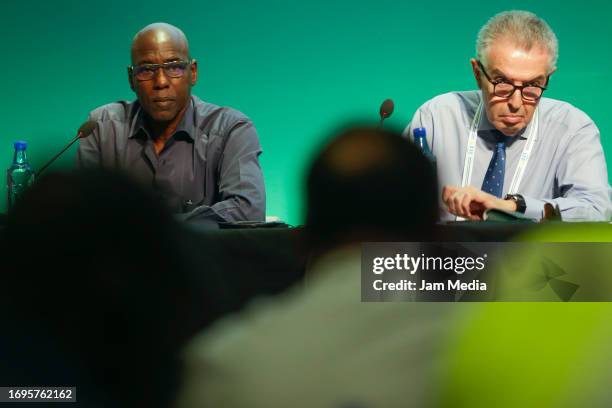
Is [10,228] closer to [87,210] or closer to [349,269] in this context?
[87,210]

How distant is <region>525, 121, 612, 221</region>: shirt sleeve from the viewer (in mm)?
2100

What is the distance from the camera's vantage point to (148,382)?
2.22 feet

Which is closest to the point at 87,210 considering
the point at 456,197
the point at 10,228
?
the point at 10,228

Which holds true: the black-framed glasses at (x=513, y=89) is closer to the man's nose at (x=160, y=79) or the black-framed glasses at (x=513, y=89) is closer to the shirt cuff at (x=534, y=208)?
the shirt cuff at (x=534, y=208)

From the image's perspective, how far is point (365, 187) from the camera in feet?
3.18

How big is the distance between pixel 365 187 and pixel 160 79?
5.60 feet

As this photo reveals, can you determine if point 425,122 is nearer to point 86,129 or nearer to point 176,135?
point 176,135

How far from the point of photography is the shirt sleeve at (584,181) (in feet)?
6.89

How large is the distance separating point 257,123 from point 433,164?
277 cm

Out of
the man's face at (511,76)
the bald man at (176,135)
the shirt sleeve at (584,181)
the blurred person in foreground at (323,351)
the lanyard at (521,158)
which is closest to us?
the blurred person in foreground at (323,351)

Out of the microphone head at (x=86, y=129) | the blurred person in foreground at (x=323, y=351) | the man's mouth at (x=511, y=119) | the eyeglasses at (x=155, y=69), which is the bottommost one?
the blurred person in foreground at (x=323, y=351)

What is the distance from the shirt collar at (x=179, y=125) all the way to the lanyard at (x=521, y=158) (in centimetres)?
95

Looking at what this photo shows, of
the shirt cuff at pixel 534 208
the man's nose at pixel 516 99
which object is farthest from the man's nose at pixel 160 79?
the shirt cuff at pixel 534 208

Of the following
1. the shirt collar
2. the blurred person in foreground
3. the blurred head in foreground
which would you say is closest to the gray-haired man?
the shirt collar
